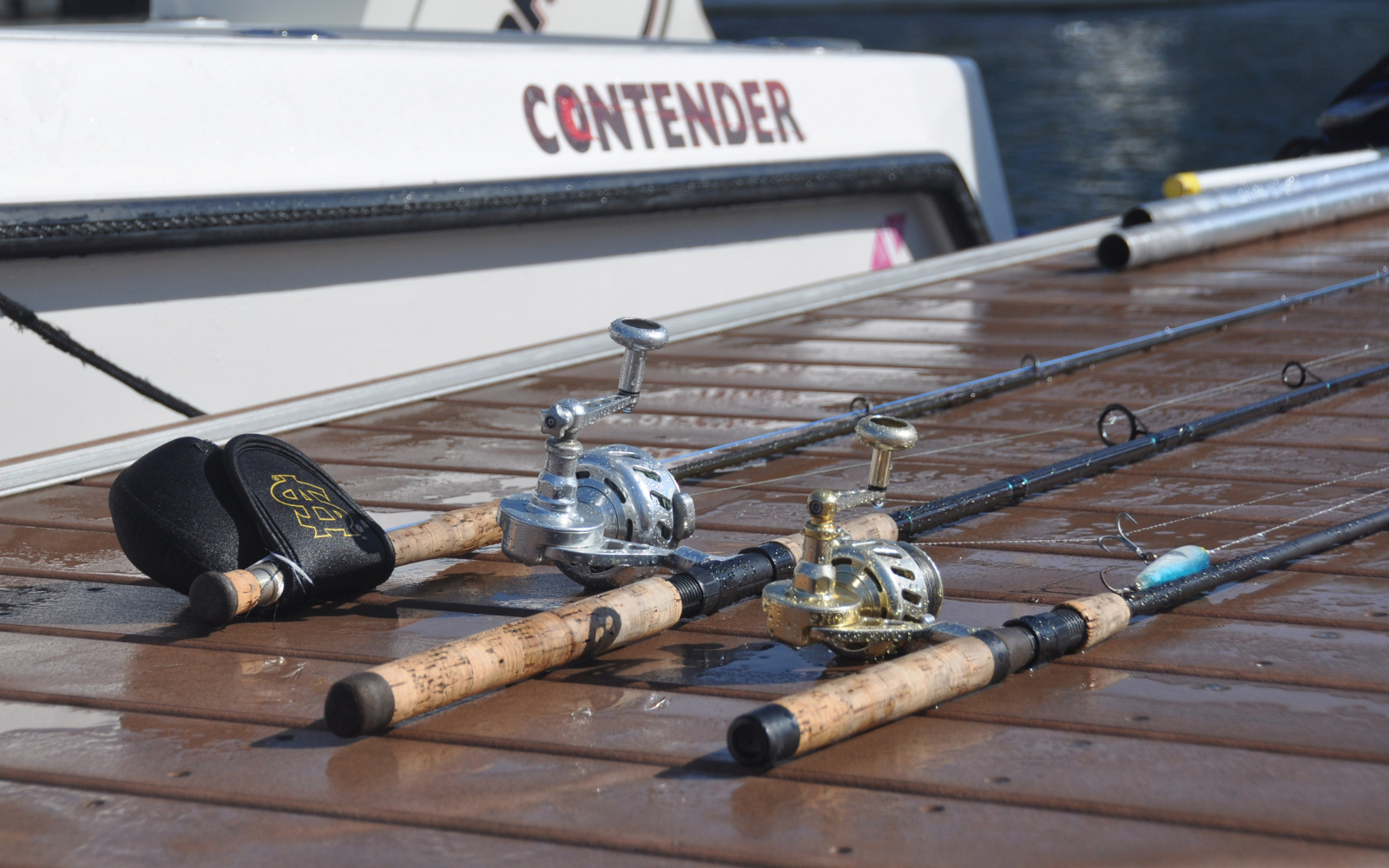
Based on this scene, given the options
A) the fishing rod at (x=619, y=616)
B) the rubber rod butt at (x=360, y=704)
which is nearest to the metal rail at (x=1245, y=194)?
the fishing rod at (x=619, y=616)

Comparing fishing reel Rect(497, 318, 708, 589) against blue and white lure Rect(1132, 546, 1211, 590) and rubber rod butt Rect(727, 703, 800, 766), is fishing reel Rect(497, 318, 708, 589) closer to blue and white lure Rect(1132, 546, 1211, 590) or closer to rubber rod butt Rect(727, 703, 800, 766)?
rubber rod butt Rect(727, 703, 800, 766)

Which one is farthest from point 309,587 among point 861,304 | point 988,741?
point 861,304

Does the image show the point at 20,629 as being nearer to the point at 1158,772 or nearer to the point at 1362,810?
the point at 1158,772

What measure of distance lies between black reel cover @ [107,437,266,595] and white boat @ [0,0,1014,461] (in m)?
1.37

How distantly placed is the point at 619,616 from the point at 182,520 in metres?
0.59

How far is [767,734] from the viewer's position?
4.49 feet

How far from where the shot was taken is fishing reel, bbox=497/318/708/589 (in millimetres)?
1747

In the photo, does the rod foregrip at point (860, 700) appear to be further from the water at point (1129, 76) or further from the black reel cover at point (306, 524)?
the water at point (1129, 76)

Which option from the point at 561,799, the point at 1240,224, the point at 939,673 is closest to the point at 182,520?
the point at 561,799

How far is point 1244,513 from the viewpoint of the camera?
2.27 meters

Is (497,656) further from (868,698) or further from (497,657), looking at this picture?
(868,698)

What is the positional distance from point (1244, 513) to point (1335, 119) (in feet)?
18.5

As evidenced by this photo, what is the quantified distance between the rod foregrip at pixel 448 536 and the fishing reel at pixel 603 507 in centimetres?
23

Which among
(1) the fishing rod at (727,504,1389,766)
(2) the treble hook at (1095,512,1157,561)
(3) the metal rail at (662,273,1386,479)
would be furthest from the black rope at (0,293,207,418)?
(1) the fishing rod at (727,504,1389,766)
